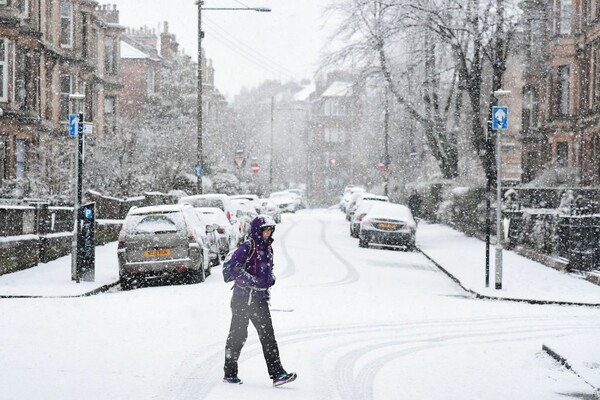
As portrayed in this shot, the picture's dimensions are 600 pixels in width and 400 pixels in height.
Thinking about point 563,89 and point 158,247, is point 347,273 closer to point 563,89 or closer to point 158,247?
point 158,247

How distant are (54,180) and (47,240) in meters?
9.83

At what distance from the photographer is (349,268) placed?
20656 millimetres

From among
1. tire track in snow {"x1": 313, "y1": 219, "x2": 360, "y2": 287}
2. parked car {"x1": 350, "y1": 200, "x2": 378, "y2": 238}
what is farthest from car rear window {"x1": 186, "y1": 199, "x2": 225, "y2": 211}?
parked car {"x1": 350, "y1": 200, "x2": 378, "y2": 238}

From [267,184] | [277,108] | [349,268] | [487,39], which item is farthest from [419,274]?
[277,108]

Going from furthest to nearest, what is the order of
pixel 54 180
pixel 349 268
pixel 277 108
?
1. pixel 277 108
2. pixel 54 180
3. pixel 349 268

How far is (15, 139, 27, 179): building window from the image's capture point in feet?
106

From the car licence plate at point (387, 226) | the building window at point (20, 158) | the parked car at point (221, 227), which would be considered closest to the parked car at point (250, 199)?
the car licence plate at point (387, 226)

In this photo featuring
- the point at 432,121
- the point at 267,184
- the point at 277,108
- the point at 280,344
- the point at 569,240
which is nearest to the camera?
the point at 280,344

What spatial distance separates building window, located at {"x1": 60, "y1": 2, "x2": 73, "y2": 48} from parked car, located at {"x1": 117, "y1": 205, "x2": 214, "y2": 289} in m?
23.8

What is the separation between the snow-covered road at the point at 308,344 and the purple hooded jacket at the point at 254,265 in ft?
3.02

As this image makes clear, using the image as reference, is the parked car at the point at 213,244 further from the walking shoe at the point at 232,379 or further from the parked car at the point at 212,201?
the walking shoe at the point at 232,379

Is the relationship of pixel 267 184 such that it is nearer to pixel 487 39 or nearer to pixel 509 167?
pixel 509 167

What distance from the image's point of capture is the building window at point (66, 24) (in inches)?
1501

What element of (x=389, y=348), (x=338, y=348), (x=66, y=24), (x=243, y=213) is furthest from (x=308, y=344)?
(x=66, y=24)
